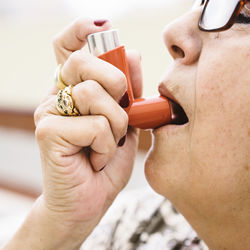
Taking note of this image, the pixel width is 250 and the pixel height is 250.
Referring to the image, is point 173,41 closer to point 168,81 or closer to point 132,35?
point 168,81

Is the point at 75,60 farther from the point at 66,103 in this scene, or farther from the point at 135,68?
the point at 135,68

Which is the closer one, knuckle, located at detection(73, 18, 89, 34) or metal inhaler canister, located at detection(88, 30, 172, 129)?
metal inhaler canister, located at detection(88, 30, 172, 129)

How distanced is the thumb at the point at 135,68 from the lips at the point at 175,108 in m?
0.15

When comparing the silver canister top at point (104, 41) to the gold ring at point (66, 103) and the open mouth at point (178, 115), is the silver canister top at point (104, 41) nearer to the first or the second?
the gold ring at point (66, 103)

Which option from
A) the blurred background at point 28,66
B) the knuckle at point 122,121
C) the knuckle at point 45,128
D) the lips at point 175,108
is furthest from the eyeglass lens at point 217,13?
the blurred background at point 28,66

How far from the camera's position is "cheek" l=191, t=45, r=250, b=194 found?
0.72 metres

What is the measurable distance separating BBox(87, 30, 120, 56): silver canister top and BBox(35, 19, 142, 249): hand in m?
0.03

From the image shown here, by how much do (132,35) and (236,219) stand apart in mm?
1590

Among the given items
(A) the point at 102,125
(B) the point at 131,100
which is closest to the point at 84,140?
(A) the point at 102,125

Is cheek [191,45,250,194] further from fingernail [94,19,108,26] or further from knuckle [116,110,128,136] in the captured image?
fingernail [94,19,108,26]

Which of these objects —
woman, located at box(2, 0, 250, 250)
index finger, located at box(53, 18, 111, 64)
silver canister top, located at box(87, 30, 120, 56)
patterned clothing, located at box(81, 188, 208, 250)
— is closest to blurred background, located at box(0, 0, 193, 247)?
→ patterned clothing, located at box(81, 188, 208, 250)

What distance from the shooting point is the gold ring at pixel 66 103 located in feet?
2.46

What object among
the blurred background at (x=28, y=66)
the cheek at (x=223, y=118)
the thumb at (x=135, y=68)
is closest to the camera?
the cheek at (x=223, y=118)

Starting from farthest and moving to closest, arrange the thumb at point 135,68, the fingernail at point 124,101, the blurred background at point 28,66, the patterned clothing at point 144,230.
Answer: the blurred background at point 28,66 → the patterned clothing at point 144,230 → the thumb at point 135,68 → the fingernail at point 124,101
